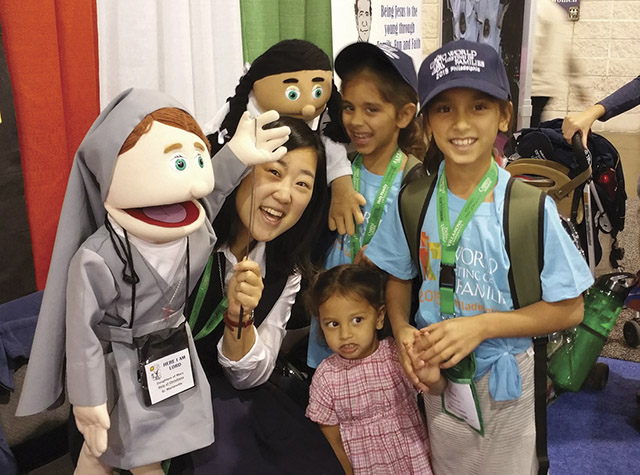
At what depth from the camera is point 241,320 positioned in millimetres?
1521

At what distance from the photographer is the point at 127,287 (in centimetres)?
133

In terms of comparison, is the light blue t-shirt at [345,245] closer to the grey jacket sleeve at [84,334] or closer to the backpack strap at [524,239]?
the backpack strap at [524,239]

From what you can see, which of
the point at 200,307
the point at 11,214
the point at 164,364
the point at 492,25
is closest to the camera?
the point at 164,364

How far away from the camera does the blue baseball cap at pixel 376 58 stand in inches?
66.1

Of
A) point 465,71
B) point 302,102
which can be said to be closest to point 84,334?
point 302,102

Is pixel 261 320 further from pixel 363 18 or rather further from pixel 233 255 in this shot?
pixel 363 18

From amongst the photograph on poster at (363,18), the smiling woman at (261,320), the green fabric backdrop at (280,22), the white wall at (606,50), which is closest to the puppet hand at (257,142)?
the smiling woman at (261,320)

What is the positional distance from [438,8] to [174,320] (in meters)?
3.26

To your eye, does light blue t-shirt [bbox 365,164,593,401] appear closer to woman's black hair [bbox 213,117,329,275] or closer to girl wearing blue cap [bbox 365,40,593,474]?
girl wearing blue cap [bbox 365,40,593,474]

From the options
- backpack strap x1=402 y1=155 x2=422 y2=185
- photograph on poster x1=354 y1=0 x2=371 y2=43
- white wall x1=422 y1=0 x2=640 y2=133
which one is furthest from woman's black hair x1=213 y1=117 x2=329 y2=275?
white wall x1=422 y1=0 x2=640 y2=133

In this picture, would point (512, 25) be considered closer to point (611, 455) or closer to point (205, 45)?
point (205, 45)

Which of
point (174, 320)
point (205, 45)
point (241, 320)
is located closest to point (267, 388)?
point (241, 320)

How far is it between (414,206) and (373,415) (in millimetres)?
573

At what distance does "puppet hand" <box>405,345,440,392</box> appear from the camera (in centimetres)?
145
